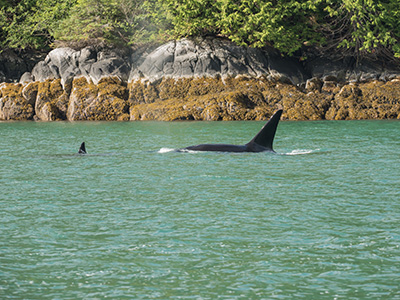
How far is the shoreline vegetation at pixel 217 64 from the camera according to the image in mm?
31672

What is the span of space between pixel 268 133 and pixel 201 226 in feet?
26.3

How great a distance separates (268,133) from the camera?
15273 millimetres

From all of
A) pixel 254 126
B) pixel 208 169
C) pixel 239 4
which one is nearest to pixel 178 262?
pixel 208 169

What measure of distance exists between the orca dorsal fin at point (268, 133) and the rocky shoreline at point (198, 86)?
1559cm

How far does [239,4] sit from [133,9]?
26.3ft

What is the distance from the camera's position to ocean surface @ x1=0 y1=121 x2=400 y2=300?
18.0ft

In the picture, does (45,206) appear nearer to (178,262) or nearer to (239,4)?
(178,262)

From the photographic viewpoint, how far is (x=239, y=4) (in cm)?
3347

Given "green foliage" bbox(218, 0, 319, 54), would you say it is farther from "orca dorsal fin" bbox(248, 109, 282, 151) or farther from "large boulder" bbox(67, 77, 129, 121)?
"orca dorsal fin" bbox(248, 109, 282, 151)

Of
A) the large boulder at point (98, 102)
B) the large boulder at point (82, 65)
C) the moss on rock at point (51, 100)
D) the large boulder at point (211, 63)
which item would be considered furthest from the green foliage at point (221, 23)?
the large boulder at point (98, 102)

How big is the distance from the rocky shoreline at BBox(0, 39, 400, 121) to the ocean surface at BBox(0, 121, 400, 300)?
16511 mm

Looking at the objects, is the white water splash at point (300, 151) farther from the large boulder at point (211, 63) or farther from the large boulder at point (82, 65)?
the large boulder at point (82, 65)

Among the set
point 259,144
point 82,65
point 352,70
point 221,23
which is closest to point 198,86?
point 221,23

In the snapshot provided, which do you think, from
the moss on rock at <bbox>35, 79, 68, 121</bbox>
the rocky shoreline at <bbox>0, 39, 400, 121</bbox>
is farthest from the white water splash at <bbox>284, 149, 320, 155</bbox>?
the moss on rock at <bbox>35, 79, 68, 121</bbox>
